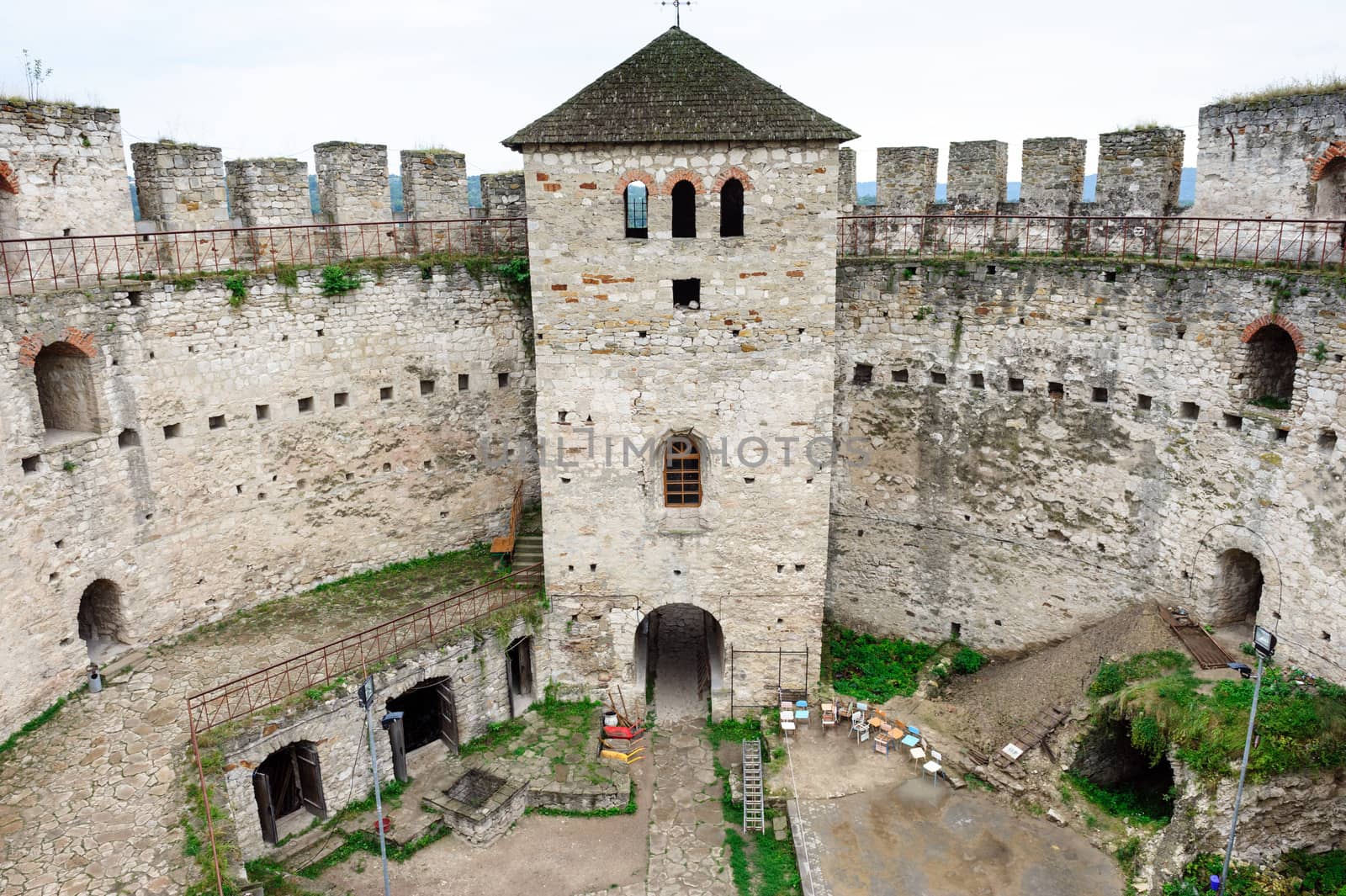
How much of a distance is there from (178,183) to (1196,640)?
18025 mm

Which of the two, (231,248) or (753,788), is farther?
(231,248)

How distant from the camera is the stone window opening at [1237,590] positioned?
16.5m

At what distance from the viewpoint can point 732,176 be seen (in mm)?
15516

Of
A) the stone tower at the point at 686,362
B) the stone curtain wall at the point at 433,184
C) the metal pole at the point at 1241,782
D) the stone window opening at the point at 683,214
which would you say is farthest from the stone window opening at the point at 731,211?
the metal pole at the point at 1241,782

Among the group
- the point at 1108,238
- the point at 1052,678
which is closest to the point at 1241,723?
the point at 1052,678

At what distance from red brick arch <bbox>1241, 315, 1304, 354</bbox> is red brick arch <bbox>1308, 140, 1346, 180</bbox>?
2.36 meters

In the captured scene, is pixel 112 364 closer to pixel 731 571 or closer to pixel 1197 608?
pixel 731 571

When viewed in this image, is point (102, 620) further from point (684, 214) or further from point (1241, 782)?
point (1241, 782)

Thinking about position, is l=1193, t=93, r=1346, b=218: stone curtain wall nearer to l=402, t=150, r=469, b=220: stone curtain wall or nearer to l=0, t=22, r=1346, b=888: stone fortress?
l=0, t=22, r=1346, b=888: stone fortress

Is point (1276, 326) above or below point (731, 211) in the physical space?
below

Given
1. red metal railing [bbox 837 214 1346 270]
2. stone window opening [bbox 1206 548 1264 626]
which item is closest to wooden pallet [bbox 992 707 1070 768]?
stone window opening [bbox 1206 548 1264 626]

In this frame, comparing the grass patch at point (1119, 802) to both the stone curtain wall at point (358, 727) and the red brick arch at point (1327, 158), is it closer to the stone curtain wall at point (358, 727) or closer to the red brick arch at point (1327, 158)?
the stone curtain wall at point (358, 727)

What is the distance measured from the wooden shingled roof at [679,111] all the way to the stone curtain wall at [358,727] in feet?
27.2

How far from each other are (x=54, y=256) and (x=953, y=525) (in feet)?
52.3
